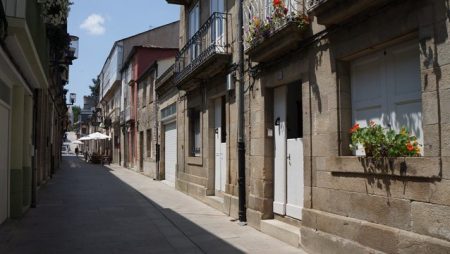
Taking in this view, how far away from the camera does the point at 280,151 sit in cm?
853

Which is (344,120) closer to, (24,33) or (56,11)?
(24,33)

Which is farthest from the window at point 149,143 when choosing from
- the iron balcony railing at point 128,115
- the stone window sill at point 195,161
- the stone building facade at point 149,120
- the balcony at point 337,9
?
the balcony at point 337,9

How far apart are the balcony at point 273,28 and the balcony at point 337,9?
0.62 m

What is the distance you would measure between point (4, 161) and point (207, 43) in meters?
5.50

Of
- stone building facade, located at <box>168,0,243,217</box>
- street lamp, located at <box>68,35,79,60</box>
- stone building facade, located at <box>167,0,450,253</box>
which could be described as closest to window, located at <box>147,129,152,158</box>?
street lamp, located at <box>68,35,79,60</box>

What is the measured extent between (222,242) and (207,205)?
443cm

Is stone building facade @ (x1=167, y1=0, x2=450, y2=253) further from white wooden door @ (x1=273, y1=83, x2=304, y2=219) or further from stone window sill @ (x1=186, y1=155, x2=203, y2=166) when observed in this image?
stone window sill @ (x1=186, y1=155, x2=203, y2=166)

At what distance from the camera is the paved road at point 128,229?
7418 millimetres

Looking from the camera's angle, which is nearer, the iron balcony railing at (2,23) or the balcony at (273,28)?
the iron balcony railing at (2,23)

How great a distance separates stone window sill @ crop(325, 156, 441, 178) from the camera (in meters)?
4.69

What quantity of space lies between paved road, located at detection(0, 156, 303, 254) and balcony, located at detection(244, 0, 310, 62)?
315 centimetres

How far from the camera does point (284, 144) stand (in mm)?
8398

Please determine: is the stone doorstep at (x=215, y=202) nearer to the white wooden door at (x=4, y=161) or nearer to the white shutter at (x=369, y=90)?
the white wooden door at (x=4, y=161)

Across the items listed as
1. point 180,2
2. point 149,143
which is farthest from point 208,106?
point 149,143
